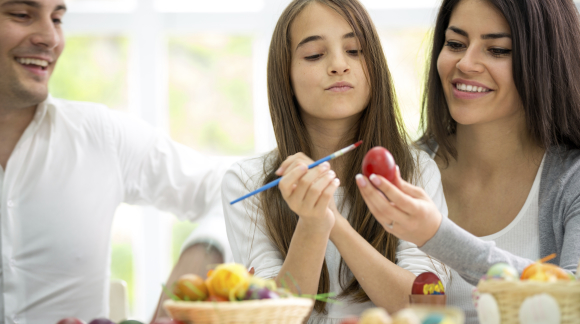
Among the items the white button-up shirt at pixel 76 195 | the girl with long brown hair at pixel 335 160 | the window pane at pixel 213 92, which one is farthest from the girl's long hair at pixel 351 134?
the window pane at pixel 213 92

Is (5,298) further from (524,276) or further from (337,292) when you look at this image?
(524,276)

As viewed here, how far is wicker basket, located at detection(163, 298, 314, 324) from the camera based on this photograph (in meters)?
0.79

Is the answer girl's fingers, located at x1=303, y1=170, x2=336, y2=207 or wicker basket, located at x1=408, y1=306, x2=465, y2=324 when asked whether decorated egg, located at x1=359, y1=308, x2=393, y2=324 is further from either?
girl's fingers, located at x1=303, y1=170, x2=336, y2=207

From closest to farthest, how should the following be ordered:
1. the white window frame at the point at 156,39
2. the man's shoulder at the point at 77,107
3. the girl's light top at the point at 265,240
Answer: the girl's light top at the point at 265,240, the man's shoulder at the point at 77,107, the white window frame at the point at 156,39

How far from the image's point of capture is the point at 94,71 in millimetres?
4102

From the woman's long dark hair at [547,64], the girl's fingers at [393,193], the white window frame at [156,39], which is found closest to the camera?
the girl's fingers at [393,193]

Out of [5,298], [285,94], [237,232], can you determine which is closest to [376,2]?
Result: [285,94]

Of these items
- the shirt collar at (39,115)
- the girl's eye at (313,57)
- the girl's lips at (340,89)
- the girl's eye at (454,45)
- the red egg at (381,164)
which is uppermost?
the girl's eye at (454,45)

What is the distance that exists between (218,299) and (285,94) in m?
1.00

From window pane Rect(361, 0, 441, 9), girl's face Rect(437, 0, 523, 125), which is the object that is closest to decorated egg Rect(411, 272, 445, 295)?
girl's face Rect(437, 0, 523, 125)

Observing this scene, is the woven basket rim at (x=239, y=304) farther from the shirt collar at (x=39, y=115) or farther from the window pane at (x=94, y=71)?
the window pane at (x=94, y=71)

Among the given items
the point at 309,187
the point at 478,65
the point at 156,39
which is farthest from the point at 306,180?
the point at 156,39

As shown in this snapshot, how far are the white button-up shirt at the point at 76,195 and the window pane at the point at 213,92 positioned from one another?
167 centimetres

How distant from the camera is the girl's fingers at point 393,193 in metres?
1.05
